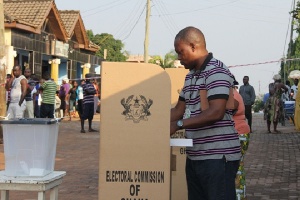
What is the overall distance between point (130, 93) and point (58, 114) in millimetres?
22791

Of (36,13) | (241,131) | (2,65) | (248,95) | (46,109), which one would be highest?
(36,13)

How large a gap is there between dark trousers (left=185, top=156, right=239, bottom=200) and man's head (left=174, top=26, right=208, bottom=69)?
66 centimetres

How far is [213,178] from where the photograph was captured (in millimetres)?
4285

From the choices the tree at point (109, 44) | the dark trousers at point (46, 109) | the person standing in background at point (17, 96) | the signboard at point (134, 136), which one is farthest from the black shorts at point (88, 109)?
the tree at point (109, 44)

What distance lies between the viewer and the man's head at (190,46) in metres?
4.33

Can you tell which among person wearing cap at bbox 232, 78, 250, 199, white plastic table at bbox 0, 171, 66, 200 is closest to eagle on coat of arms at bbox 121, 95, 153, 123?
white plastic table at bbox 0, 171, 66, 200

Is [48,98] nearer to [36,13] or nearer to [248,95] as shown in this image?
[248,95]

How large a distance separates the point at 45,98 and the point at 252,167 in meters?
8.46

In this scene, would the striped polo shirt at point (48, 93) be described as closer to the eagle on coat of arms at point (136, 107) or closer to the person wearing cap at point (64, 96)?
the person wearing cap at point (64, 96)

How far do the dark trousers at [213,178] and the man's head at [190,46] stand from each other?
661 millimetres

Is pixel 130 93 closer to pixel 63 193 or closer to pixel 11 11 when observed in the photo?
pixel 63 193

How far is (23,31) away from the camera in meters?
28.1

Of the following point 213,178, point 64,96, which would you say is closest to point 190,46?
point 213,178

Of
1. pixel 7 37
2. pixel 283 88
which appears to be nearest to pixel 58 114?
pixel 7 37
